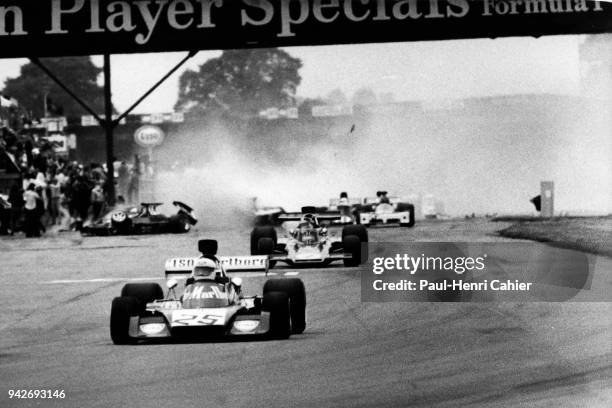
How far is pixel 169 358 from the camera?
12.4m

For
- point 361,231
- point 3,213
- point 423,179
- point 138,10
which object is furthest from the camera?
point 423,179

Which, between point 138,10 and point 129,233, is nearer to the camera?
point 138,10

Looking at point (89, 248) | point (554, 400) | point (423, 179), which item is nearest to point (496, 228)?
point (89, 248)

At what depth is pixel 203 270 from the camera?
13766 millimetres

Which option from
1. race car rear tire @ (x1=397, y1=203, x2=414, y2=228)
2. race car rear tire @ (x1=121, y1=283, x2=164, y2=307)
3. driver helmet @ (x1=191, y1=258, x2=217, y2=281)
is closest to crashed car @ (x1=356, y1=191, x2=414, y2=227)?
race car rear tire @ (x1=397, y1=203, x2=414, y2=228)

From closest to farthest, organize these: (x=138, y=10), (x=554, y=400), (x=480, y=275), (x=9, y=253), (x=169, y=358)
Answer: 1. (x=554, y=400)
2. (x=169, y=358)
3. (x=480, y=275)
4. (x=138, y=10)
5. (x=9, y=253)

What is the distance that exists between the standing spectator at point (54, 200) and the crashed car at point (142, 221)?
6.10 ft

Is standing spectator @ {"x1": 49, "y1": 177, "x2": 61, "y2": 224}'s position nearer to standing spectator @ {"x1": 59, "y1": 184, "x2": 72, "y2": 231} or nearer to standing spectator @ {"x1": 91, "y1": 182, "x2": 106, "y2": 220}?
standing spectator @ {"x1": 59, "y1": 184, "x2": 72, "y2": 231}

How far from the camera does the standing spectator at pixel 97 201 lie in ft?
130

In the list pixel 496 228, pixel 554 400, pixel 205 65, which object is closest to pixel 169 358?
pixel 554 400

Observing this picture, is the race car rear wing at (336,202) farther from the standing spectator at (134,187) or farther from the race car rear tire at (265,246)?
the race car rear tire at (265,246)

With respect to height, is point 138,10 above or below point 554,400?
above

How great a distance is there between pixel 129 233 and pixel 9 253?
855 centimetres

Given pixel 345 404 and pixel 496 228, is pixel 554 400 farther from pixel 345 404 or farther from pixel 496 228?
pixel 496 228
